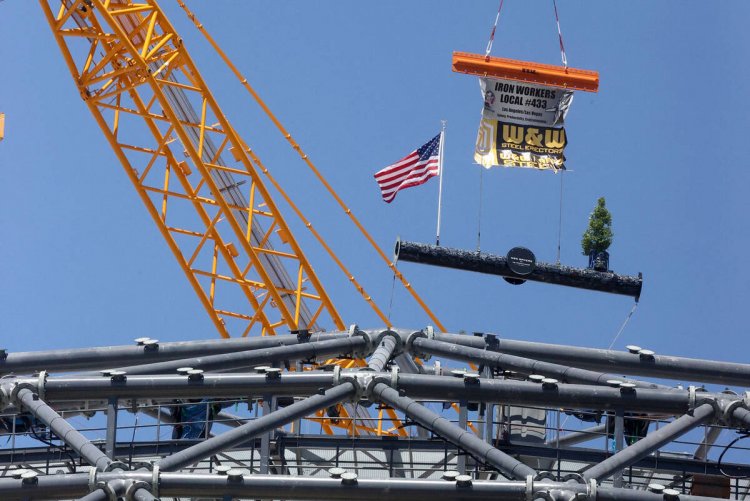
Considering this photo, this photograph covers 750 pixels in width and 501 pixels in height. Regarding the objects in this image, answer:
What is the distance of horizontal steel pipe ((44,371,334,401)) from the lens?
144 feet

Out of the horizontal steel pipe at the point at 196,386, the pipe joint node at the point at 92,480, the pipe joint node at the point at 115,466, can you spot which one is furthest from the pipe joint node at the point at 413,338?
the pipe joint node at the point at 92,480

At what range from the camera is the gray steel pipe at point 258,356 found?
156ft

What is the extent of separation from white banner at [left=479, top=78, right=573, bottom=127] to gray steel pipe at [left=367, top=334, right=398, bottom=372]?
62.4 feet

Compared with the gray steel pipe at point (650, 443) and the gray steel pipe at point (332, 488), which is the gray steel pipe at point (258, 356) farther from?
the gray steel pipe at point (650, 443)

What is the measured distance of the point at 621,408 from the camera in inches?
1753

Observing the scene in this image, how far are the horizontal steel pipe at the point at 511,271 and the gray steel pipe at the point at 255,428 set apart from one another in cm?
1796

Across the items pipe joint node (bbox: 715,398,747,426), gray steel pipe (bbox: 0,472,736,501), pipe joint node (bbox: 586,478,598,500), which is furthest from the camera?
pipe joint node (bbox: 715,398,747,426)

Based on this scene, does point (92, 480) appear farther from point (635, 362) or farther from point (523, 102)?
point (523, 102)

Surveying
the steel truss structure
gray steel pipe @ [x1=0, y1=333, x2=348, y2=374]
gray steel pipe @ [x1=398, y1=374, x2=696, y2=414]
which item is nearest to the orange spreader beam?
the steel truss structure

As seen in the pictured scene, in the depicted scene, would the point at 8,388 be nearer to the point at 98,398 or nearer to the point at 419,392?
the point at 98,398

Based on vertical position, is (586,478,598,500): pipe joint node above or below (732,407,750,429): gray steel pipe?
below

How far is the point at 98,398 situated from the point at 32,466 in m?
3.85

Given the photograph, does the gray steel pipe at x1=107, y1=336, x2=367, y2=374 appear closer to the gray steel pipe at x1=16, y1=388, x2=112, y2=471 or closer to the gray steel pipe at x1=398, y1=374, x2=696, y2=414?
the gray steel pipe at x1=16, y1=388, x2=112, y2=471

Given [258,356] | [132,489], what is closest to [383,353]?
[258,356]
